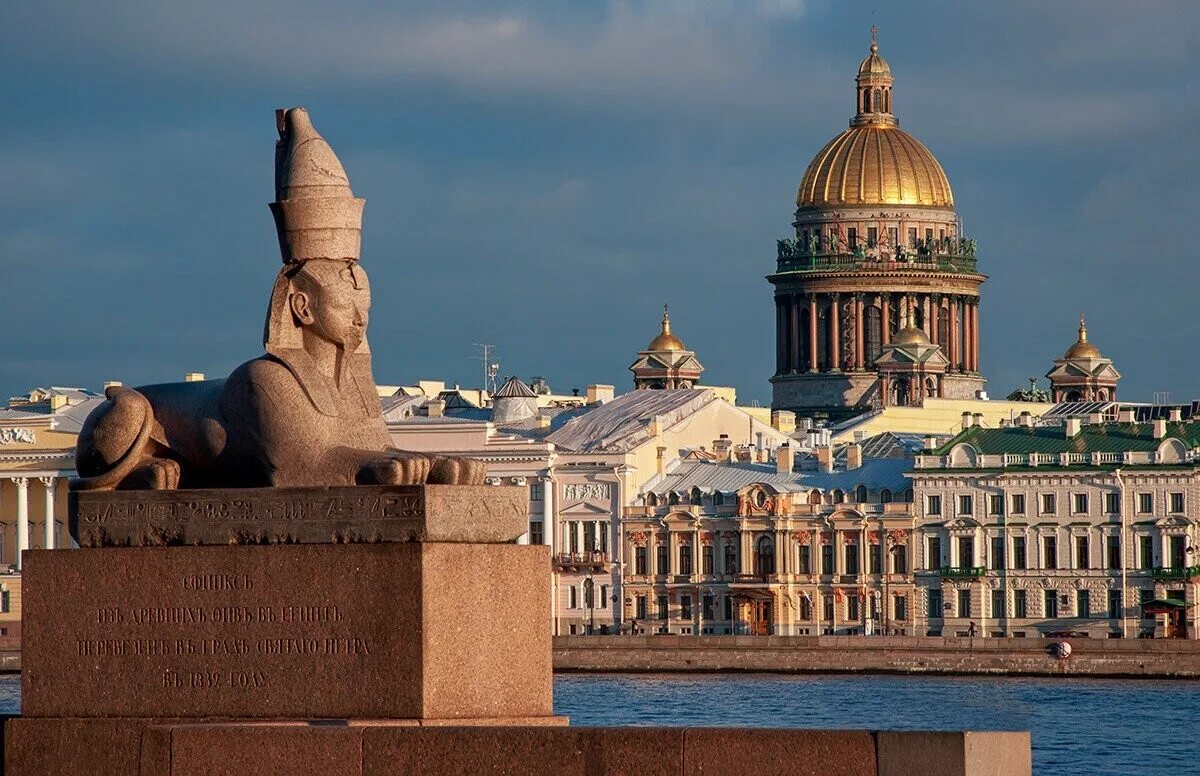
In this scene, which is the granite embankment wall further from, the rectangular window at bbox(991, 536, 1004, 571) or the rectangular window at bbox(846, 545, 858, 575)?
the rectangular window at bbox(846, 545, 858, 575)

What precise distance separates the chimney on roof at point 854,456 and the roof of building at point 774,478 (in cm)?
19

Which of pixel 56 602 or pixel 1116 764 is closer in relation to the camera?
pixel 56 602

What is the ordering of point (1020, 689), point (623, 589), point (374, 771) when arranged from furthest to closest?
1. point (623, 589)
2. point (1020, 689)
3. point (374, 771)

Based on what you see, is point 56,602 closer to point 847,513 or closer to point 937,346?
point 847,513

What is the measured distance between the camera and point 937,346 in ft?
350

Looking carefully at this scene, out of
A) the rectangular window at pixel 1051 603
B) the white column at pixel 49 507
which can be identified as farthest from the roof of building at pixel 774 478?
the white column at pixel 49 507

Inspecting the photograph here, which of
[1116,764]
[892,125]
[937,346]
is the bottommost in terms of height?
[1116,764]

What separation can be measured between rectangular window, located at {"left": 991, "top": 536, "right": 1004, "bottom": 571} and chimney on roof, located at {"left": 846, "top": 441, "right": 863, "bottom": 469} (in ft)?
19.5

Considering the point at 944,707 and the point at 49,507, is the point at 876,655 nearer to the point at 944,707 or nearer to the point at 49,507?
the point at 944,707

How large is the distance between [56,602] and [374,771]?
5.84 feet

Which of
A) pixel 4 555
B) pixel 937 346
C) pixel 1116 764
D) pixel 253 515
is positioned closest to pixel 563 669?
pixel 4 555

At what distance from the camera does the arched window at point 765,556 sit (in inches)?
2948

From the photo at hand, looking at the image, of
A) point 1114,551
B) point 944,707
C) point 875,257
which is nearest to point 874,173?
point 875,257

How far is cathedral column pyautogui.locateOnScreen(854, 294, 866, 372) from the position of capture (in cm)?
11006
